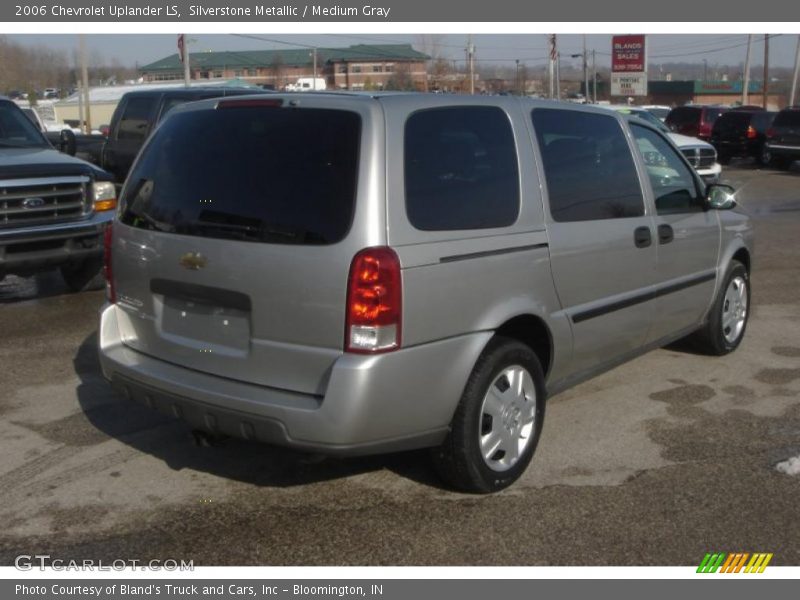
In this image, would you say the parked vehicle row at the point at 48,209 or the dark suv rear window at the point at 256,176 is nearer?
the dark suv rear window at the point at 256,176

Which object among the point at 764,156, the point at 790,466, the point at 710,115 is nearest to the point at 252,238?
the point at 790,466

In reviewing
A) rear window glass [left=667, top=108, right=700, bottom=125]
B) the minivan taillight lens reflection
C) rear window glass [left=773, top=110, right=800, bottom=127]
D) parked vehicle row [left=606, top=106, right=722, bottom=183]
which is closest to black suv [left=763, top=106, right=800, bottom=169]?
rear window glass [left=773, top=110, right=800, bottom=127]

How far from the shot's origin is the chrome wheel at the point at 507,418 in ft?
14.3

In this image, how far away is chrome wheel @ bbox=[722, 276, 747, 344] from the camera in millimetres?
6738

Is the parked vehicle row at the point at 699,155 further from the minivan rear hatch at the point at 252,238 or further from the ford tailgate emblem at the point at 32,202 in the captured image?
the minivan rear hatch at the point at 252,238

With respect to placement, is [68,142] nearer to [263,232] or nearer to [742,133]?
[263,232]

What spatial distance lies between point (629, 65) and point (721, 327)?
133 ft

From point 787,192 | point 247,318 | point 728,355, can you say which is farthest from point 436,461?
point 787,192

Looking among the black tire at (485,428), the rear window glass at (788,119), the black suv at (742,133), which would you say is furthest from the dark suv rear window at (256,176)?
the black suv at (742,133)

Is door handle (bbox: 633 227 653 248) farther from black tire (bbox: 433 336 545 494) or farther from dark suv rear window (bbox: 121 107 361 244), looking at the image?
dark suv rear window (bbox: 121 107 361 244)

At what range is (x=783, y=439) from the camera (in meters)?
5.21

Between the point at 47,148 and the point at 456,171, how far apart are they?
6532 millimetres

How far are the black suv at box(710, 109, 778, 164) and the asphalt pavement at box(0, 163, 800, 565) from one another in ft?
76.8

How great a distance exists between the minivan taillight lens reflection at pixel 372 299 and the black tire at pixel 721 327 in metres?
3.55
